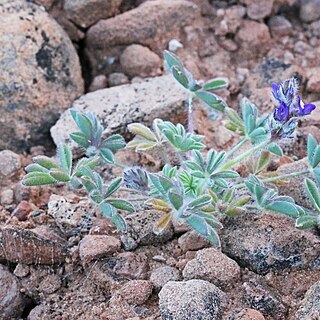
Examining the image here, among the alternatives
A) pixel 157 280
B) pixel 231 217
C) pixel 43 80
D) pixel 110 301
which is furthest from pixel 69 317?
pixel 43 80

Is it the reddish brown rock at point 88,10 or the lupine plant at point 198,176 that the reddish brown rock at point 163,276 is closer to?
the lupine plant at point 198,176

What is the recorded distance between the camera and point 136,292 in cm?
213

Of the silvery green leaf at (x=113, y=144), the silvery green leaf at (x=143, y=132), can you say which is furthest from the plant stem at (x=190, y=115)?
the silvery green leaf at (x=113, y=144)

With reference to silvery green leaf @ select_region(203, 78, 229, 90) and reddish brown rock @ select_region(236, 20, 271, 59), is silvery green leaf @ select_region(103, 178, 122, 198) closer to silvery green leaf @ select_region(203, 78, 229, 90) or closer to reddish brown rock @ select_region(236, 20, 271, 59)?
silvery green leaf @ select_region(203, 78, 229, 90)

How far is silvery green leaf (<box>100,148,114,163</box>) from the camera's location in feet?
8.20

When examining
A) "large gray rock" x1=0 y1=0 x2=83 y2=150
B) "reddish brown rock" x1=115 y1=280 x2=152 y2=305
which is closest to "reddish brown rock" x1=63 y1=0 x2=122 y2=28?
"large gray rock" x1=0 y1=0 x2=83 y2=150

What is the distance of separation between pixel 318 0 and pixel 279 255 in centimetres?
167

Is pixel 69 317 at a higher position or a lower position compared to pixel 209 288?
lower

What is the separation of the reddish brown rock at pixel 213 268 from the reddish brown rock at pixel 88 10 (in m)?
1.49

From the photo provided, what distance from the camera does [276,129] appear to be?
227 cm

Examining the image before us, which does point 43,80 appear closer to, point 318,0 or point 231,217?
point 231,217

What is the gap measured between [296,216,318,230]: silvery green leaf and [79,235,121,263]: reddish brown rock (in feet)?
1.97

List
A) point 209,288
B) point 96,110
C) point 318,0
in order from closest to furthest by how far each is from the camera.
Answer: point 209,288 < point 96,110 < point 318,0

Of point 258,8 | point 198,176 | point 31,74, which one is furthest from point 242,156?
point 258,8
